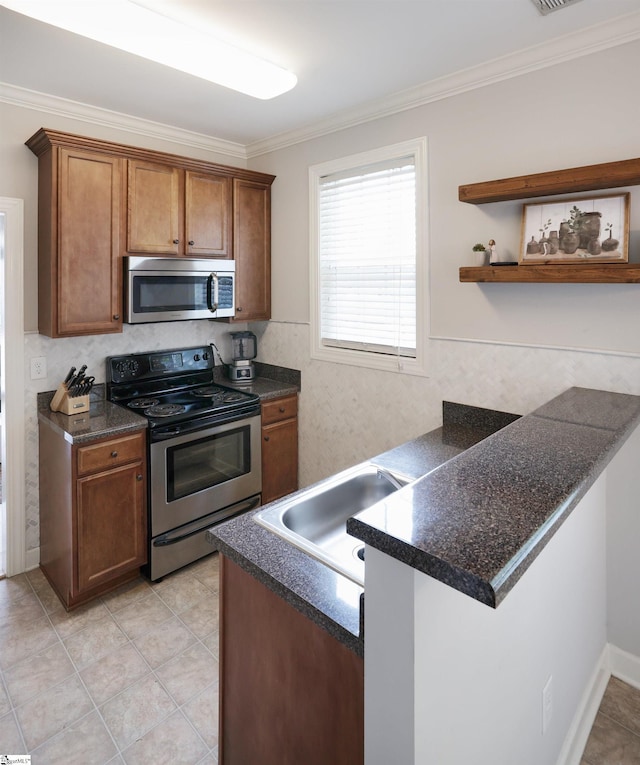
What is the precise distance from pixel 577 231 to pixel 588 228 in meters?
0.04

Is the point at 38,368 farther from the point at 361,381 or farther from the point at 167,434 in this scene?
the point at 361,381

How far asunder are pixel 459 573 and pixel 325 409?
256cm

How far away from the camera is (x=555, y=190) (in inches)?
78.6

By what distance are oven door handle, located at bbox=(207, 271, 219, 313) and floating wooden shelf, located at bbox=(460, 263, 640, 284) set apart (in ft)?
5.19

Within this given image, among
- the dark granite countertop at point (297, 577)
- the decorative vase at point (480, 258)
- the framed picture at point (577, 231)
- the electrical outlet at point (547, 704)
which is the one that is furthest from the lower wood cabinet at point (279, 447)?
the electrical outlet at point (547, 704)

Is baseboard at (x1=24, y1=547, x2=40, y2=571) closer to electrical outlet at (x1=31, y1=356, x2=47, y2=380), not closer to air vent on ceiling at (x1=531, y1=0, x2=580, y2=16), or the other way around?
electrical outlet at (x1=31, y1=356, x2=47, y2=380)

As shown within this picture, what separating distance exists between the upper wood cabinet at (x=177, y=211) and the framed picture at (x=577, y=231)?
6.21 ft

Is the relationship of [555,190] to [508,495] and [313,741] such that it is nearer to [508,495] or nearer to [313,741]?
[508,495]

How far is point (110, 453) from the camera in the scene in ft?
8.31

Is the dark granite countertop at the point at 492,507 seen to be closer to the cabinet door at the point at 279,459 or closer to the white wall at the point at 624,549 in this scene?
the white wall at the point at 624,549

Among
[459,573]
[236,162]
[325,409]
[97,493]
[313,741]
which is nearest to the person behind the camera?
[459,573]

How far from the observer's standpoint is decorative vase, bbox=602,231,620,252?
6.31 feet

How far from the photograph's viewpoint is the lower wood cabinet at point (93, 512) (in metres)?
2.47

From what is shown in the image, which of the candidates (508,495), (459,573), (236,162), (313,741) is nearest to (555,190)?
(508,495)
